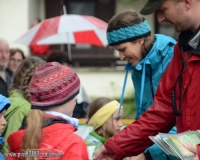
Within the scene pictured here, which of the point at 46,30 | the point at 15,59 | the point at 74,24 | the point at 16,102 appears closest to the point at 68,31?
the point at 74,24

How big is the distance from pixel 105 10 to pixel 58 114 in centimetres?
1045

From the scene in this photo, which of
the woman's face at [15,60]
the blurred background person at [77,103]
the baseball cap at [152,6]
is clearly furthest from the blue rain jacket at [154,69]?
the woman's face at [15,60]

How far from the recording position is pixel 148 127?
4039 millimetres

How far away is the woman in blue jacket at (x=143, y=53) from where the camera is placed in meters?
4.35

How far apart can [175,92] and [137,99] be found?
901 millimetres

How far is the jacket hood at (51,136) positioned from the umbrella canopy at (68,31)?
5.40m

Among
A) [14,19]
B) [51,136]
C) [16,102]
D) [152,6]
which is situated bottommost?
[14,19]

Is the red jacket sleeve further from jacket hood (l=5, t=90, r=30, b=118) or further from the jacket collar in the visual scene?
jacket hood (l=5, t=90, r=30, b=118)

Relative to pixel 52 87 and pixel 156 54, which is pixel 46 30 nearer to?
pixel 156 54

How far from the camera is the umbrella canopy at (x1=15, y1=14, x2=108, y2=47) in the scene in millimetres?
8961

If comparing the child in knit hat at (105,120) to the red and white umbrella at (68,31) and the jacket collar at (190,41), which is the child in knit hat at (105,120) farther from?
the red and white umbrella at (68,31)

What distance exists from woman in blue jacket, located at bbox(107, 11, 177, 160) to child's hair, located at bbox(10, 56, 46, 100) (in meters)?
0.85

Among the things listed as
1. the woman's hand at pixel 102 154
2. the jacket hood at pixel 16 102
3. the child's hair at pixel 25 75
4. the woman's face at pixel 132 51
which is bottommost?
the jacket hood at pixel 16 102

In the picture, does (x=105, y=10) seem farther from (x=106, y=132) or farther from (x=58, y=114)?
(x=58, y=114)
